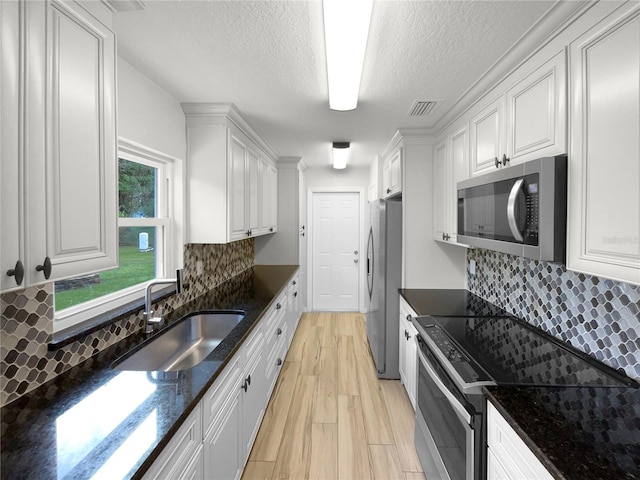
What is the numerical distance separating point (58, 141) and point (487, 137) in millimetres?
2039

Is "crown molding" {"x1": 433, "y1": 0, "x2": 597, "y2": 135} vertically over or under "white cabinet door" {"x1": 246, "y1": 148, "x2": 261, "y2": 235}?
over

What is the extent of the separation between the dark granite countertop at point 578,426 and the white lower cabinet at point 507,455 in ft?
0.16

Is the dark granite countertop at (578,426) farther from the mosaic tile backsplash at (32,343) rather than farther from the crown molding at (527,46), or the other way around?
the mosaic tile backsplash at (32,343)

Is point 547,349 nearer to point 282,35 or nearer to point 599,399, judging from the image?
point 599,399

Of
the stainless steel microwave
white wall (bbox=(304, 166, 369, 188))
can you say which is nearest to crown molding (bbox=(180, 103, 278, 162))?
the stainless steel microwave

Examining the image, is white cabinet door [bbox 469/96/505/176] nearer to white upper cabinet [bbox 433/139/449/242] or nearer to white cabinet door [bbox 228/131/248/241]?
white upper cabinet [bbox 433/139/449/242]

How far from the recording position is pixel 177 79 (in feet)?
6.59

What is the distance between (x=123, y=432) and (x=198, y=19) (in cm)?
154

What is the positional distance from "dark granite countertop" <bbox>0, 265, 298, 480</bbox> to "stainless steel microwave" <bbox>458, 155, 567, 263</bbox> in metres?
1.38

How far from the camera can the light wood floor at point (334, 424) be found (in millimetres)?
2062

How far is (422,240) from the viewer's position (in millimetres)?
3055

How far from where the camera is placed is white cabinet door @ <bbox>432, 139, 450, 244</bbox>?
8.79ft

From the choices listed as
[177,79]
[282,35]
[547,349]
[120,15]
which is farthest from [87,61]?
[547,349]

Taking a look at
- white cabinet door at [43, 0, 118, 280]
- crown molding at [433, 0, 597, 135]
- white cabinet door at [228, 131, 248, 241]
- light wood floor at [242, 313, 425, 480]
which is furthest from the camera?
white cabinet door at [228, 131, 248, 241]
